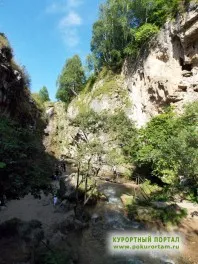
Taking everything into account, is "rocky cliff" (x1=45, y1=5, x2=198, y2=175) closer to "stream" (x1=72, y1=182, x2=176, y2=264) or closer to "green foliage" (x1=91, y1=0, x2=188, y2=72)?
"green foliage" (x1=91, y1=0, x2=188, y2=72)

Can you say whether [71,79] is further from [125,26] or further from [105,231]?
[105,231]

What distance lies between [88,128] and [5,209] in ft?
29.3

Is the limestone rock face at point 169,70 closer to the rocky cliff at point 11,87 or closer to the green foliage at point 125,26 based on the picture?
the green foliage at point 125,26

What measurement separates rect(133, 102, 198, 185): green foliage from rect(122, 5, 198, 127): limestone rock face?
294cm

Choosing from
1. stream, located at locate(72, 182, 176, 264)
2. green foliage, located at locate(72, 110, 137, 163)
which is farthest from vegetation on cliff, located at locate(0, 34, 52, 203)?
green foliage, located at locate(72, 110, 137, 163)

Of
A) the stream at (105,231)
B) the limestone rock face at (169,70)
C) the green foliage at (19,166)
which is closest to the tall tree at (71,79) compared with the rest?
the limestone rock face at (169,70)

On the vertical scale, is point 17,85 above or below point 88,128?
above

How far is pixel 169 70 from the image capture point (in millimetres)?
32062

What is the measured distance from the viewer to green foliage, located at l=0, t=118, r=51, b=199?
10188 mm

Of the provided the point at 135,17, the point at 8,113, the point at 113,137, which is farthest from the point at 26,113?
the point at 135,17

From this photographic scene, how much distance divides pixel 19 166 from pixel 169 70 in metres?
26.1

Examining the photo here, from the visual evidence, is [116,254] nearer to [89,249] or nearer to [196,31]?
[89,249]

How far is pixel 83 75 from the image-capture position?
5988 centimetres

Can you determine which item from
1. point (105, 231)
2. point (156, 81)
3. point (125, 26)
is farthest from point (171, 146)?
point (125, 26)
